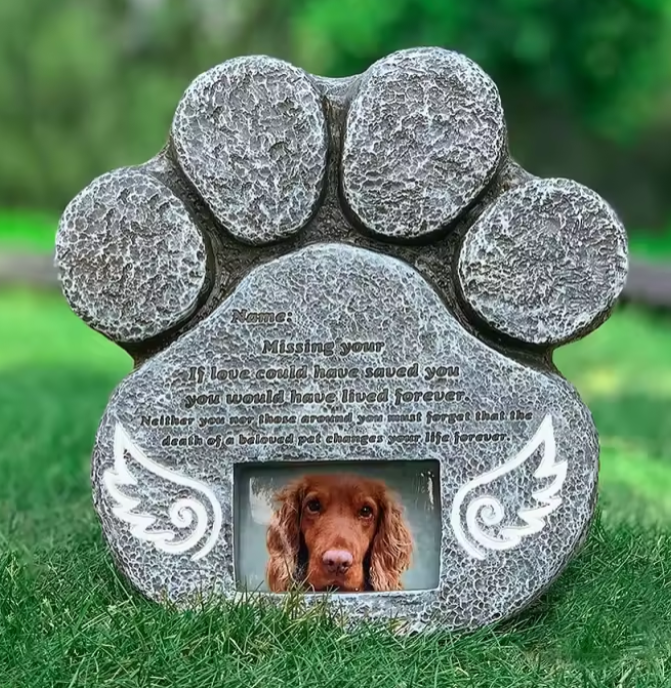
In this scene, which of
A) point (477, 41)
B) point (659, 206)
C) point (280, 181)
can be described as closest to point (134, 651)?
point (280, 181)

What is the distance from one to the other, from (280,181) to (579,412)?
866 millimetres

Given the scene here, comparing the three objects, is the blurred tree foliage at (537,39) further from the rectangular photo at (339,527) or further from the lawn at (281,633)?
the rectangular photo at (339,527)

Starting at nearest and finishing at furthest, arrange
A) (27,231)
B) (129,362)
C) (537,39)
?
(129,362)
(537,39)
(27,231)

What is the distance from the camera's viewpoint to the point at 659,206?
43.4ft

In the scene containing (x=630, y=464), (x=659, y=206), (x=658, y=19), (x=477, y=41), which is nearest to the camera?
(x=630, y=464)

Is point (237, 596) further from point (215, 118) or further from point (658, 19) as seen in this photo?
point (658, 19)

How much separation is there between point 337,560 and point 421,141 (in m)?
0.97

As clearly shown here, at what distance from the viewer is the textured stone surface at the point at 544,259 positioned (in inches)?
91.9

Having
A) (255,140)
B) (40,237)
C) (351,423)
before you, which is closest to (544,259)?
(351,423)

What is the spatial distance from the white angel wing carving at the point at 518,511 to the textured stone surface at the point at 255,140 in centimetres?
74

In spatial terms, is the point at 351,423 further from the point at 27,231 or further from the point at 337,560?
the point at 27,231

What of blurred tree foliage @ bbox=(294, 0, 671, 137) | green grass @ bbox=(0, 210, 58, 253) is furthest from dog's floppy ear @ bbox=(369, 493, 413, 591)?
green grass @ bbox=(0, 210, 58, 253)

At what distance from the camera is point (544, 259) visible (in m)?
2.34

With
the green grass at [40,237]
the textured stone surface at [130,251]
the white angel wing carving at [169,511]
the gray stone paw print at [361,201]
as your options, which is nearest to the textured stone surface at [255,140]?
the gray stone paw print at [361,201]
